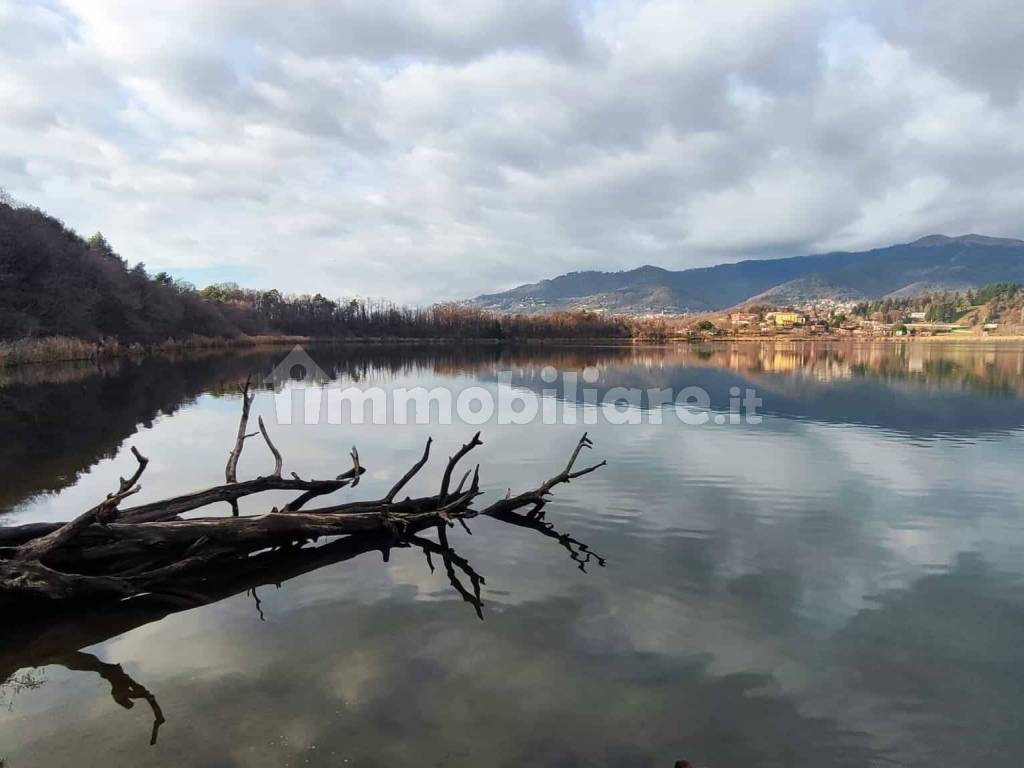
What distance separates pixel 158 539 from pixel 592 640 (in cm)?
521

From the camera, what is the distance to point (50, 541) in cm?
646

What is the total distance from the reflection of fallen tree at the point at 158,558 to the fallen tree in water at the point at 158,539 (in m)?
0.01

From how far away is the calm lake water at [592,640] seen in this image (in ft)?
16.1

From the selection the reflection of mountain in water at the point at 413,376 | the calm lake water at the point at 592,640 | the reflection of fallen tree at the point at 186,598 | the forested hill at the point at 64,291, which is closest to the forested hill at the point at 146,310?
the forested hill at the point at 64,291

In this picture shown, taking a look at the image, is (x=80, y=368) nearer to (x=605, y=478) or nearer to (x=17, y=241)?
(x=17, y=241)

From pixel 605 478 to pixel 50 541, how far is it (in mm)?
10126

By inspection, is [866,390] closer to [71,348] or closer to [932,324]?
[71,348]

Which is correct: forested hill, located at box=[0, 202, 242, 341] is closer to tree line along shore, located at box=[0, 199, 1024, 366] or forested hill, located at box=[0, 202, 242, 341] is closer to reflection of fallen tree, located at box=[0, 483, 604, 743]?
tree line along shore, located at box=[0, 199, 1024, 366]

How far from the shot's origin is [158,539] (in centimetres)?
739

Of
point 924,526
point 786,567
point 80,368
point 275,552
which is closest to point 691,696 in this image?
point 786,567

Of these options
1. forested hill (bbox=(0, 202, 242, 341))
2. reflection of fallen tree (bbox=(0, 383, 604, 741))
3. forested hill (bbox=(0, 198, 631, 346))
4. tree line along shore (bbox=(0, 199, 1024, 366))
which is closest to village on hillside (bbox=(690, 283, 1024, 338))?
tree line along shore (bbox=(0, 199, 1024, 366))

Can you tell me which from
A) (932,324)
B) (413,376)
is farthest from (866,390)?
(932,324)

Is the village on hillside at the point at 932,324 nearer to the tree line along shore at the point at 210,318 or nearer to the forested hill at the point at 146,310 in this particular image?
the tree line along shore at the point at 210,318

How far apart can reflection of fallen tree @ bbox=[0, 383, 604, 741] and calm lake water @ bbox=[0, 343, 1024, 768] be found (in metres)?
0.09
